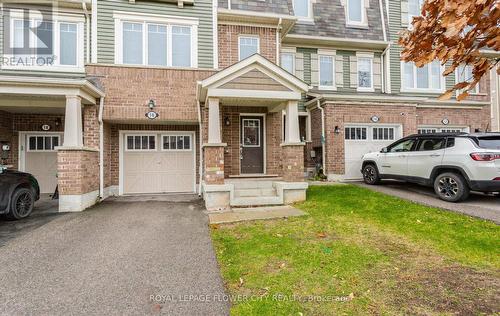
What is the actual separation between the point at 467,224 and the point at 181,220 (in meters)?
6.33

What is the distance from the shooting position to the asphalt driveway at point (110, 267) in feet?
9.93

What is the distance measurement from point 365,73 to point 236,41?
6885mm

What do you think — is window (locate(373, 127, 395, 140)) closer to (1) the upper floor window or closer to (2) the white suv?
(2) the white suv

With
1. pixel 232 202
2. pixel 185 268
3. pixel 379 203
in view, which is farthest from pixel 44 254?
pixel 379 203

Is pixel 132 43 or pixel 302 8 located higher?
pixel 302 8

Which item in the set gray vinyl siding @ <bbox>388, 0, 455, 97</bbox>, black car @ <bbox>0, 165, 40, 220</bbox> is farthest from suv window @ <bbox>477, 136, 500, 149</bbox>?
black car @ <bbox>0, 165, 40, 220</bbox>

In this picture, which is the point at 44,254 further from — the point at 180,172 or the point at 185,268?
the point at 180,172

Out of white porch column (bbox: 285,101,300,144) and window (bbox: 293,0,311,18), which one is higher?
window (bbox: 293,0,311,18)

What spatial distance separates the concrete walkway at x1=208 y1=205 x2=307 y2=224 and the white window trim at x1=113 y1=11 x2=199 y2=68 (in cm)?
553

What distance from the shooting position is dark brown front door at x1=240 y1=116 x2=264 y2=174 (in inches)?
400

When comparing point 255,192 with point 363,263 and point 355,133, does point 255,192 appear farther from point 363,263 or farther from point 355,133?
point 355,133

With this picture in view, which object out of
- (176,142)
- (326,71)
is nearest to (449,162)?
(326,71)

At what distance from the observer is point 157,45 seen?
368 inches

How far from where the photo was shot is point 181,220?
21.4 ft
